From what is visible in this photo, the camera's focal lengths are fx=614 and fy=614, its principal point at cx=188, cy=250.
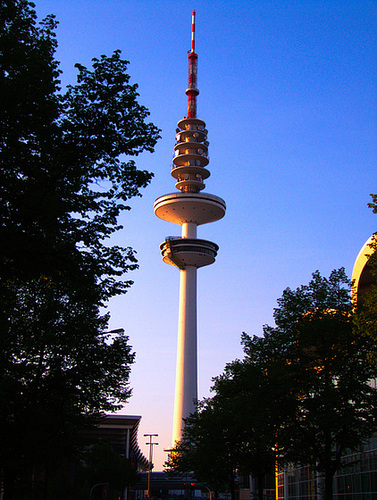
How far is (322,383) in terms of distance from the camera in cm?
3147

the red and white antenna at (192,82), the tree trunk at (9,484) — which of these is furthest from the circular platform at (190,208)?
the tree trunk at (9,484)

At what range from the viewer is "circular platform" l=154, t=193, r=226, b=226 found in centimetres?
13279

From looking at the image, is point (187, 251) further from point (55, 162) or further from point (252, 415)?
point (55, 162)

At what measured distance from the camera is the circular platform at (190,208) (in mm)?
132788

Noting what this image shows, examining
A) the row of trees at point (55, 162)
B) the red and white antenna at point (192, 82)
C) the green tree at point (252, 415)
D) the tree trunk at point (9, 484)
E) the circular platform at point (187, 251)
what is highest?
the red and white antenna at point (192, 82)

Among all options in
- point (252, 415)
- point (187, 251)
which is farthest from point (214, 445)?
point (187, 251)

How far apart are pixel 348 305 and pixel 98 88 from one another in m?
20.5

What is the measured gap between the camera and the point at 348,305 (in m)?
34.0

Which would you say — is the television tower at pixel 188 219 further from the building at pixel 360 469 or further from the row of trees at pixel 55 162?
the row of trees at pixel 55 162

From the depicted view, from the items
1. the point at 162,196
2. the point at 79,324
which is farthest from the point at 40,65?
the point at 162,196

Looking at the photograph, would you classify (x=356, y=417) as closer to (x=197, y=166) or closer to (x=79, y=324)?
(x=79, y=324)

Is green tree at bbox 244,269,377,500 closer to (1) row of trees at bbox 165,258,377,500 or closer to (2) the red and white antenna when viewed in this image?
(1) row of trees at bbox 165,258,377,500

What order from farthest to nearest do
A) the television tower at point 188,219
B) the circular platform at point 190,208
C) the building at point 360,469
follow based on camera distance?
the circular platform at point 190,208 < the television tower at point 188,219 < the building at point 360,469

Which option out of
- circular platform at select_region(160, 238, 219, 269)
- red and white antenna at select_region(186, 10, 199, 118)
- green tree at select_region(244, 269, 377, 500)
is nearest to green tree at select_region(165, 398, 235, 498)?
green tree at select_region(244, 269, 377, 500)
